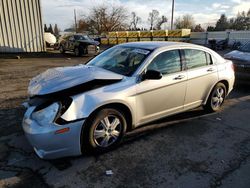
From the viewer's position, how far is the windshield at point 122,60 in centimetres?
383

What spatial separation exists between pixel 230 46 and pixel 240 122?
24.3 meters

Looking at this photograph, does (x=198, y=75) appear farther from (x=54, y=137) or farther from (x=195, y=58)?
(x=54, y=137)

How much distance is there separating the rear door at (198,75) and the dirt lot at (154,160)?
1.57 feet

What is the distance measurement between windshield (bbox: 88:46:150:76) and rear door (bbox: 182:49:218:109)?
3.13 ft

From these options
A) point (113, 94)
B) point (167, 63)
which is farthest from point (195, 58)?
point (113, 94)

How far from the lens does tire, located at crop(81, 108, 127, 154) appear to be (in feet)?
10.5

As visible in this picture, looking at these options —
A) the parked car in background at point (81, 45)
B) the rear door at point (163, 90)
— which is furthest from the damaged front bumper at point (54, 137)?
the parked car in background at point (81, 45)

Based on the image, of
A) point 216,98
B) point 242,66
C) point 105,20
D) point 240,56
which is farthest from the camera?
point 105,20

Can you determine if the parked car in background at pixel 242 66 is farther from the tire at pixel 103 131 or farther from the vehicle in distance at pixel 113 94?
the tire at pixel 103 131

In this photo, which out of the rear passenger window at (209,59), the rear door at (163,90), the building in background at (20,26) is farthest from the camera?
the building in background at (20,26)

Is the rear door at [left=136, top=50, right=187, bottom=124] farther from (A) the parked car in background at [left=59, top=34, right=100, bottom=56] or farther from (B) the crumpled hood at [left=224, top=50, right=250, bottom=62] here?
(A) the parked car in background at [left=59, top=34, right=100, bottom=56]

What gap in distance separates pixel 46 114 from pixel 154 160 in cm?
160

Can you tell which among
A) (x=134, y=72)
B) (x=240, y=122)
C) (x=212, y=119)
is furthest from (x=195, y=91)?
(x=134, y=72)

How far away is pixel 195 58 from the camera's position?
455cm
